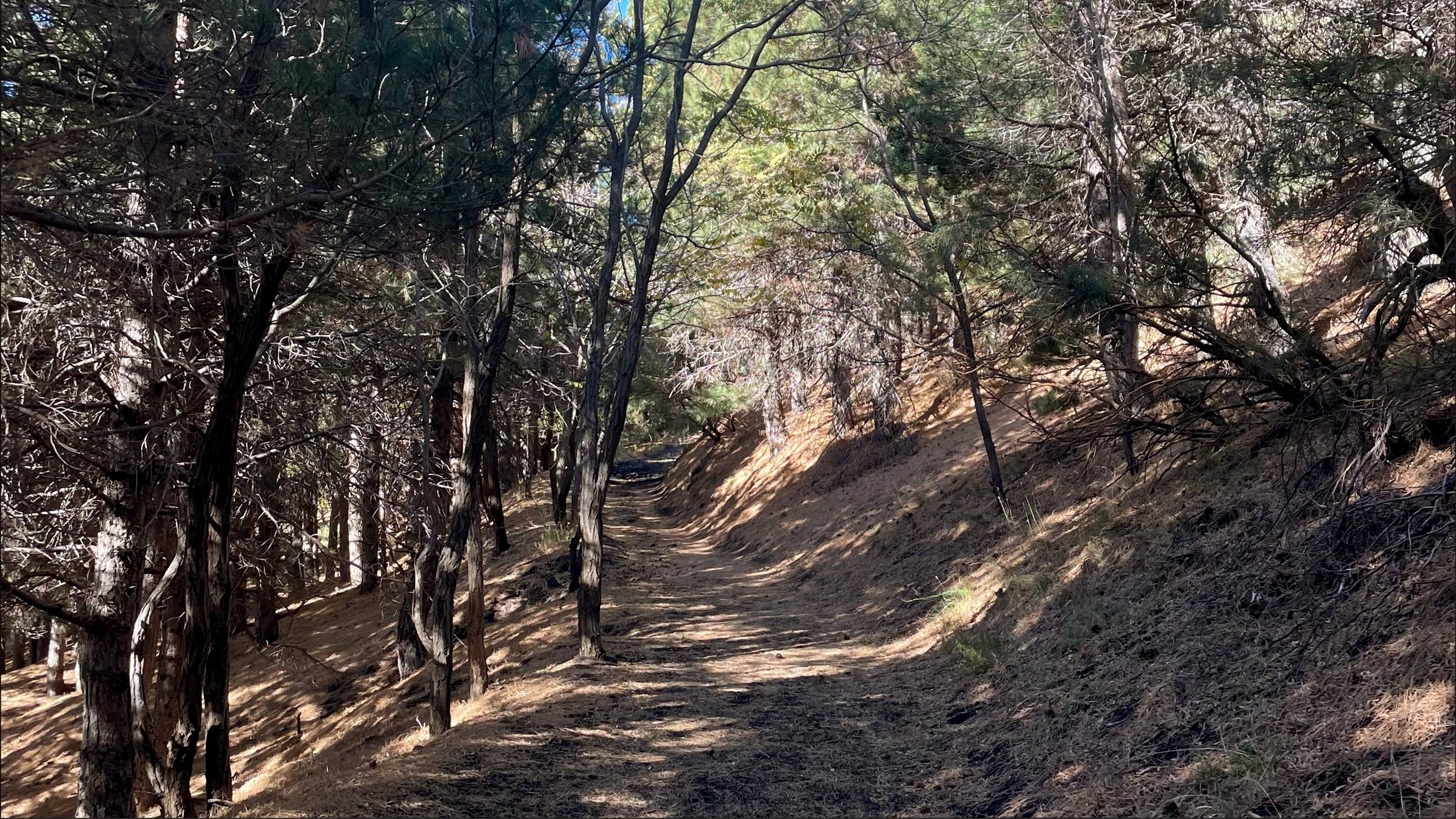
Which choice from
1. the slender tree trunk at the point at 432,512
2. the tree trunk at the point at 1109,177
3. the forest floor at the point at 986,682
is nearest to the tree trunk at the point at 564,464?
the forest floor at the point at 986,682

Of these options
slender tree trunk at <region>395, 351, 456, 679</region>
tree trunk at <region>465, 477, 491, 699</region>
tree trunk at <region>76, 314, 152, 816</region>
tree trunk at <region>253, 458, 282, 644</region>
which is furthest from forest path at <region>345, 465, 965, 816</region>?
tree trunk at <region>253, 458, 282, 644</region>

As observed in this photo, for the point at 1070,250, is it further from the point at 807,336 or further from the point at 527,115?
the point at 807,336

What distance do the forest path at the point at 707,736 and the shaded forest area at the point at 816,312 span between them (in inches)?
2.7

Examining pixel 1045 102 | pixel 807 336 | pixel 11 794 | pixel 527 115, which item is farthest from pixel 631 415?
pixel 527 115

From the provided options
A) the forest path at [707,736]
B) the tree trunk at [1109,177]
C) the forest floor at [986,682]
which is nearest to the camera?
the forest floor at [986,682]

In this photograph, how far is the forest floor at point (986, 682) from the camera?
16.7 feet

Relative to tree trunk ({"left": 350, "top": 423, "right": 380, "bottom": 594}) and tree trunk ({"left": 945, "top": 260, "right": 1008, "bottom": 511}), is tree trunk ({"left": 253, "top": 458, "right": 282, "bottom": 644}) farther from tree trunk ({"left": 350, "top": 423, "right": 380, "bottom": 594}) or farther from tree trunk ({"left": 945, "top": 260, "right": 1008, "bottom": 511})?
tree trunk ({"left": 945, "top": 260, "right": 1008, "bottom": 511})

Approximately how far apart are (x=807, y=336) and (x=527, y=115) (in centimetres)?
1305

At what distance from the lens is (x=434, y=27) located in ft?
20.9

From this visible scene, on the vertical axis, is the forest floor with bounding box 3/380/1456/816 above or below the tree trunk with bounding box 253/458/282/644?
below

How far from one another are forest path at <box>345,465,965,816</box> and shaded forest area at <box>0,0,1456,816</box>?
7 cm

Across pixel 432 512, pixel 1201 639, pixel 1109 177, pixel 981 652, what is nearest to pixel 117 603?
pixel 432 512

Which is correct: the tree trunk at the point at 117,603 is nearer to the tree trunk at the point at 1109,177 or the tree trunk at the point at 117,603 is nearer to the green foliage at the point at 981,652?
the green foliage at the point at 981,652

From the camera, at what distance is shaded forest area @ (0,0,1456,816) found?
18.4ft
